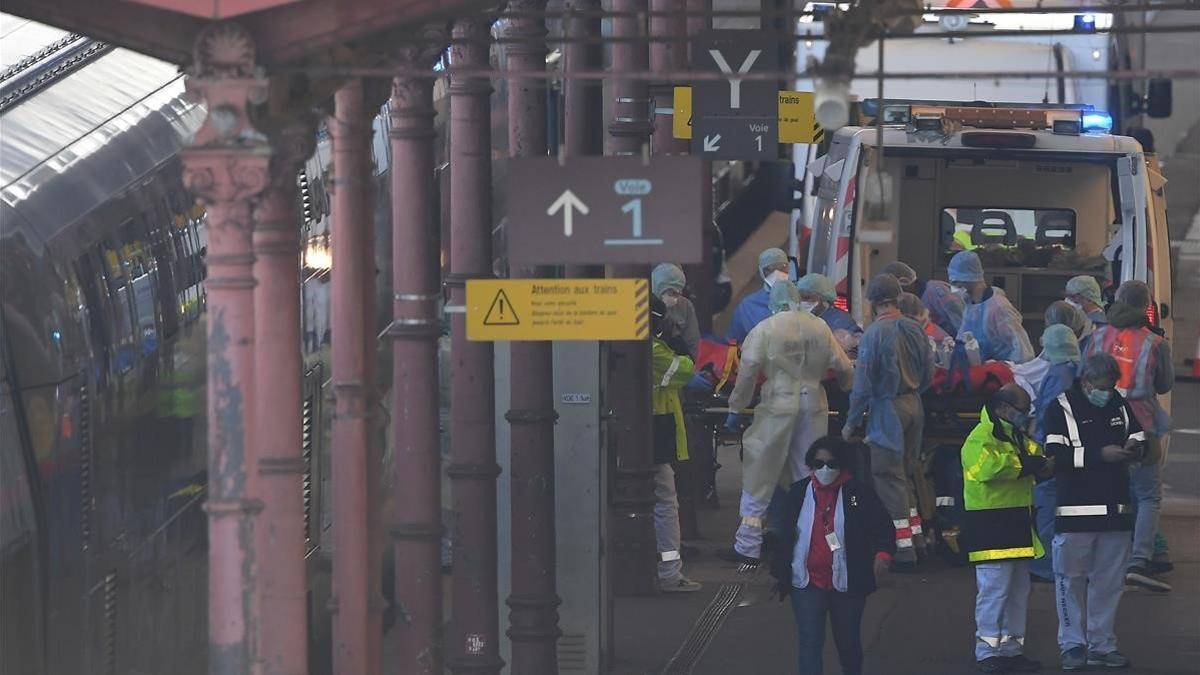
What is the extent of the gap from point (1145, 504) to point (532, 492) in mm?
4957

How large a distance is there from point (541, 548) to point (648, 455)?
3.06m

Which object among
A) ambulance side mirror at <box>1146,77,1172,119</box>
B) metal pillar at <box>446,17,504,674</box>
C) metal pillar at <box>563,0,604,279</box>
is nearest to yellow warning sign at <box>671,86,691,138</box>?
metal pillar at <box>563,0,604,279</box>

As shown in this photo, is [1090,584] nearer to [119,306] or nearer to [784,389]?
[784,389]

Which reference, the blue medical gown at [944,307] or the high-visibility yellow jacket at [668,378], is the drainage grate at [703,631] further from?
the blue medical gown at [944,307]

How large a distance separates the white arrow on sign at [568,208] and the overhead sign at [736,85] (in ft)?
19.5

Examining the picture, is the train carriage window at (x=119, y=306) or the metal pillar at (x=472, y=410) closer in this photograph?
the train carriage window at (x=119, y=306)

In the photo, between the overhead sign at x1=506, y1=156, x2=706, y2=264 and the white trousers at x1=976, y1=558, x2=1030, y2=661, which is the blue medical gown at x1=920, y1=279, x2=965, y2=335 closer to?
the white trousers at x1=976, y1=558, x2=1030, y2=661

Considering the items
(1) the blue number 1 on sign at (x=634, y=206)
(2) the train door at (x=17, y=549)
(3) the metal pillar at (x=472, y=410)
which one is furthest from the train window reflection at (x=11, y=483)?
(3) the metal pillar at (x=472, y=410)

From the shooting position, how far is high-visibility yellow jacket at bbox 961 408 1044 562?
11891 millimetres

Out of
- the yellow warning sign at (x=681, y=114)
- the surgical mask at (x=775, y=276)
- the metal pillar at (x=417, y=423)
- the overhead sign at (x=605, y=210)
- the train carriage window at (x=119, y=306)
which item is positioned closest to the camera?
the overhead sign at (x=605, y=210)

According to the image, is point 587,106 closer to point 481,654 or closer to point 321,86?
point 481,654

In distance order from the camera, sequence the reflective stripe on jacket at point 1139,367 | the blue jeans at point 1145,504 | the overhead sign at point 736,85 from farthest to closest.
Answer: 1. the overhead sign at point 736,85
2. the blue jeans at point 1145,504
3. the reflective stripe on jacket at point 1139,367

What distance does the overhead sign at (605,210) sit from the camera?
8820 millimetres

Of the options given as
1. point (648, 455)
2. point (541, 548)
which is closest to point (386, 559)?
point (648, 455)
